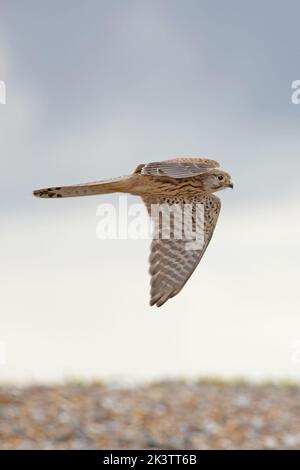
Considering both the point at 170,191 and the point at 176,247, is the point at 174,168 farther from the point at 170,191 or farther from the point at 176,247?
the point at 176,247

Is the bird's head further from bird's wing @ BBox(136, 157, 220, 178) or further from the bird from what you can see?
bird's wing @ BBox(136, 157, 220, 178)

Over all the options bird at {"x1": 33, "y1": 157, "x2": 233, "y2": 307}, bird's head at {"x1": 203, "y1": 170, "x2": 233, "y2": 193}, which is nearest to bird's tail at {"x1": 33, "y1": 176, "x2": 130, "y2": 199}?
bird at {"x1": 33, "y1": 157, "x2": 233, "y2": 307}

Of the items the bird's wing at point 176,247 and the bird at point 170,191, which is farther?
the bird's wing at point 176,247

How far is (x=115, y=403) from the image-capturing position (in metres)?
14.1

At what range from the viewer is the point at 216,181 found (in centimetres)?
177

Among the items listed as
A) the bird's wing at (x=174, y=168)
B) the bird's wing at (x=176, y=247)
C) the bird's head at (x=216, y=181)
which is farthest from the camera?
the bird's head at (x=216, y=181)

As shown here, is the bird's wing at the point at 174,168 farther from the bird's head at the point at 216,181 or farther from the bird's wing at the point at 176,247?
the bird's head at the point at 216,181

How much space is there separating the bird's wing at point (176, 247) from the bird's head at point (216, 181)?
31 mm

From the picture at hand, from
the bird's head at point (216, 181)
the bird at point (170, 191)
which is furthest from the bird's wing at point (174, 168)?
the bird's head at point (216, 181)

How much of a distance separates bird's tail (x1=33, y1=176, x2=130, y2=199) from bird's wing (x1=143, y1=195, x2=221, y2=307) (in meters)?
0.05

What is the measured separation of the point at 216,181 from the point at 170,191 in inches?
7.4

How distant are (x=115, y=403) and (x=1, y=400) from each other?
1.74m

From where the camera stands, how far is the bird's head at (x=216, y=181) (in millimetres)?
1684
